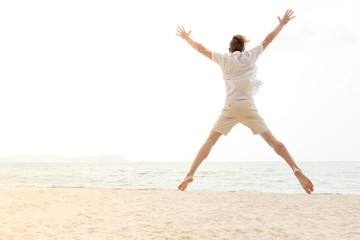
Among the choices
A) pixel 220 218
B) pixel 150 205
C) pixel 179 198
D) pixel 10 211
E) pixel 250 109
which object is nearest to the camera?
pixel 250 109

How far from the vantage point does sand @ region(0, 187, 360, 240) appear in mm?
10047

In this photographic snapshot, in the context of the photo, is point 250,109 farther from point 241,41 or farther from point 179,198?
point 179,198

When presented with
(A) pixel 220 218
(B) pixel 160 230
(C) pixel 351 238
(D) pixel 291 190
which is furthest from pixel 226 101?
(D) pixel 291 190

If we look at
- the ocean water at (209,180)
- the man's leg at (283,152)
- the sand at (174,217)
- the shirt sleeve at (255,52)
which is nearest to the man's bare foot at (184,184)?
the man's leg at (283,152)


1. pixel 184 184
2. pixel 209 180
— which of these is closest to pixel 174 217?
pixel 184 184

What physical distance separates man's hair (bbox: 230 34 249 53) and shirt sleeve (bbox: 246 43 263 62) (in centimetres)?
13

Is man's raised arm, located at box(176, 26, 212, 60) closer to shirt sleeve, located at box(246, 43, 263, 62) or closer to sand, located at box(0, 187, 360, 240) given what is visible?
shirt sleeve, located at box(246, 43, 263, 62)

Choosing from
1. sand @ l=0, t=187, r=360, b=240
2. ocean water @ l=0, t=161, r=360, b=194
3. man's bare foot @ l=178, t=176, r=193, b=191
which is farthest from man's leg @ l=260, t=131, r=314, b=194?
ocean water @ l=0, t=161, r=360, b=194

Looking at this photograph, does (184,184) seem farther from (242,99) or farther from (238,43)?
(238,43)

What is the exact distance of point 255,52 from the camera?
3.66m

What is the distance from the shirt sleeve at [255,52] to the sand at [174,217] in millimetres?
6860

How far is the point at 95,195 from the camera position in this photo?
19.0 metres

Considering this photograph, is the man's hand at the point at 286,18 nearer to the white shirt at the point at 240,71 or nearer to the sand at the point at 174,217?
the white shirt at the point at 240,71

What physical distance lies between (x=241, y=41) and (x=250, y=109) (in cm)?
72
